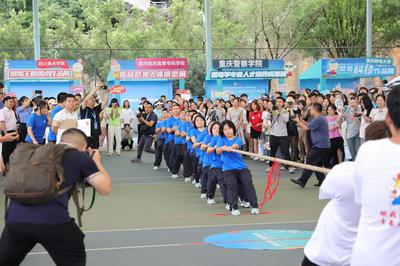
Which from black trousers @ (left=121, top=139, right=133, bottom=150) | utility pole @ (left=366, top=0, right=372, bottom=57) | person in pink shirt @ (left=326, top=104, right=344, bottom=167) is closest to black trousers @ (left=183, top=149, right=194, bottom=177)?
person in pink shirt @ (left=326, top=104, right=344, bottom=167)

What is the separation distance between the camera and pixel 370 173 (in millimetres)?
4055

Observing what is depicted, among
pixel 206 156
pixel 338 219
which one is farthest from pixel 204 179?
pixel 338 219

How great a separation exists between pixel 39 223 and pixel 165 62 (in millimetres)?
26046

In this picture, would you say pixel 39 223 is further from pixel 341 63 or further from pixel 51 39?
pixel 51 39

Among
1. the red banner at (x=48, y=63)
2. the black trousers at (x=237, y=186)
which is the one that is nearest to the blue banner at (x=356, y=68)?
the red banner at (x=48, y=63)

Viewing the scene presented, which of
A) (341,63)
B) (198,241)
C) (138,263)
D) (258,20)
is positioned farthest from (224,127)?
(258,20)

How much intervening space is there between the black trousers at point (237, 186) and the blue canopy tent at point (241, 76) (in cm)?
1620

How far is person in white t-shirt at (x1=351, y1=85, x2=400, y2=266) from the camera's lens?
4039 millimetres

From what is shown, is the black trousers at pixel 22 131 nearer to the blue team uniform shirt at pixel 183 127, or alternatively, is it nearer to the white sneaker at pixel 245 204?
the blue team uniform shirt at pixel 183 127

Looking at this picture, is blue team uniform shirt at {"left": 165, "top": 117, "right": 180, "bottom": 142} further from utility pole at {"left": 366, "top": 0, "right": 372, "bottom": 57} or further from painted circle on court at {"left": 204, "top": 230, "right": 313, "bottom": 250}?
utility pole at {"left": 366, "top": 0, "right": 372, "bottom": 57}

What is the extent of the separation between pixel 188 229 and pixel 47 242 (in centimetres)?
Result: 541

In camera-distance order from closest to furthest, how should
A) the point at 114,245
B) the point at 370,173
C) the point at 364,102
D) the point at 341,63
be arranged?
the point at 370,173, the point at 114,245, the point at 364,102, the point at 341,63

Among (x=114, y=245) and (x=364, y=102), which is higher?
(x=364, y=102)

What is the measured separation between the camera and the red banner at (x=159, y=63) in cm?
3084
